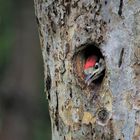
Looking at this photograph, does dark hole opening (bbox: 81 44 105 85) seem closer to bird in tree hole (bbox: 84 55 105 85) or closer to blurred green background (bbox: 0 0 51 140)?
bird in tree hole (bbox: 84 55 105 85)

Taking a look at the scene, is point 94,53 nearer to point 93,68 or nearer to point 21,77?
point 93,68

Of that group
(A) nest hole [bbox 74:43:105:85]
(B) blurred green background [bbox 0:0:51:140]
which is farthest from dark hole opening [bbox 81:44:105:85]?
(B) blurred green background [bbox 0:0:51:140]

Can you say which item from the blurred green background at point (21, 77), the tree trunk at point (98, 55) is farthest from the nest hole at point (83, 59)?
the blurred green background at point (21, 77)

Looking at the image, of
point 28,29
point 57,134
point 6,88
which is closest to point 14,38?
point 28,29

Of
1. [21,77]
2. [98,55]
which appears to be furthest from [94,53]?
[21,77]

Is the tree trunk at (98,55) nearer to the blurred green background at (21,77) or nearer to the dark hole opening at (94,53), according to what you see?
the dark hole opening at (94,53)
